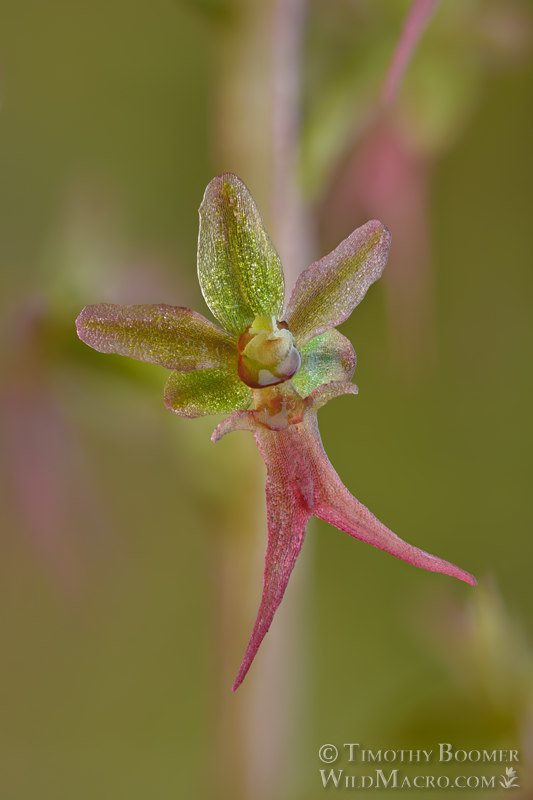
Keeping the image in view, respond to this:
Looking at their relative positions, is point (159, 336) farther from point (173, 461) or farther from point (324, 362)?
point (173, 461)

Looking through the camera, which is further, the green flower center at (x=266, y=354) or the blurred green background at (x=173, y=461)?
the blurred green background at (x=173, y=461)

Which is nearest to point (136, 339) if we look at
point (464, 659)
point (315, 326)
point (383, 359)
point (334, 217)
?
point (315, 326)

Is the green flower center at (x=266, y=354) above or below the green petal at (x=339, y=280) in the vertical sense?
below

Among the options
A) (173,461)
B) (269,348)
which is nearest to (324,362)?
(269,348)

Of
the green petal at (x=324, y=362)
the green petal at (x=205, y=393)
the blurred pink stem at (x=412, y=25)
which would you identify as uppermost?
the blurred pink stem at (x=412, y=25)

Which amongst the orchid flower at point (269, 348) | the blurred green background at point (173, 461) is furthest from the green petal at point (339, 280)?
the blurred green background at point (173, 461)

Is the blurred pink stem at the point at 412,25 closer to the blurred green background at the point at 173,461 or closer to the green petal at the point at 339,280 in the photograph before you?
the green petal at the point at 339,280
